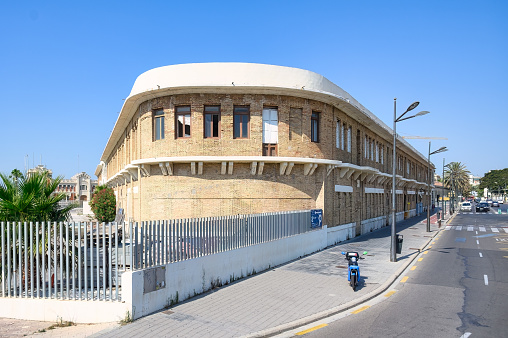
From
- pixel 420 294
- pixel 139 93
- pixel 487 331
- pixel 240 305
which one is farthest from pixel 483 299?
pixel 139 93

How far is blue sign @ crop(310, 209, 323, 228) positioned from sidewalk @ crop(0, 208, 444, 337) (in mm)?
3388

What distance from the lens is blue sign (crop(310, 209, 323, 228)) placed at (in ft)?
65.0

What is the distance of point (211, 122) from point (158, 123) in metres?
2.97

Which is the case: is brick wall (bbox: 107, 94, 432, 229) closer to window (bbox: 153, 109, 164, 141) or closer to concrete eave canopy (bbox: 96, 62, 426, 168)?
window (bbox: 153, 109, 164, 141)

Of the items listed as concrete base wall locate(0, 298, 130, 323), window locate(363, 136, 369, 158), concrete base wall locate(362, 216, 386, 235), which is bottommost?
concrete base wall locate(362, 216, 386, 235)

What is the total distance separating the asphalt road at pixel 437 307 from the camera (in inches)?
331

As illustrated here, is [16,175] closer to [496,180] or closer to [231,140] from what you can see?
[231,140]

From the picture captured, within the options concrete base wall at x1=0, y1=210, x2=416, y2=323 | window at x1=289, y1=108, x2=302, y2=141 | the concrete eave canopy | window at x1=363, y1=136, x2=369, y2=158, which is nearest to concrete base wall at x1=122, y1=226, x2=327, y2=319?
concrete base wall at x1=0, y1=210, x2=416, y2=323

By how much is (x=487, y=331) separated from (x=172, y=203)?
48.3ft

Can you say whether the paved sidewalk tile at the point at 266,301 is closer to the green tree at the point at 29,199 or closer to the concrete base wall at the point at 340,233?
the green tree at the point at 29,199

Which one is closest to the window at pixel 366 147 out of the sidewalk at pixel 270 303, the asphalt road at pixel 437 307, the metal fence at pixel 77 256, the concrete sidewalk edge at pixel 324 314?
the asphalt road at pixel 437 307

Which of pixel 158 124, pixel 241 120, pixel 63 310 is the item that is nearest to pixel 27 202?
pixel 63 310

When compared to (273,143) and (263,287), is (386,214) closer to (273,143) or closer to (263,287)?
(273,143)

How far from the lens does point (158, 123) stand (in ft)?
66.6
